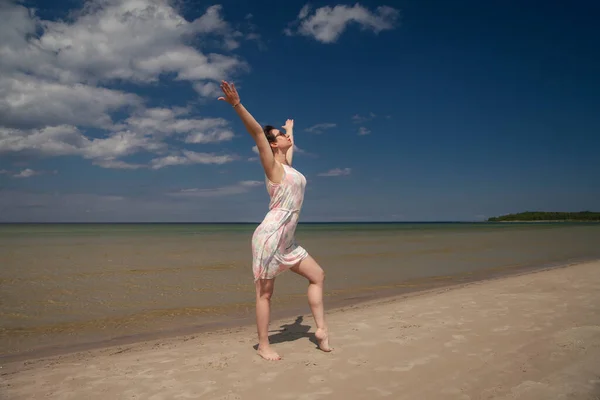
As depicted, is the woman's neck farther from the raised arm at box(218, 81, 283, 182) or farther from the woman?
the raised arm at box(218, 81, 283, 182)

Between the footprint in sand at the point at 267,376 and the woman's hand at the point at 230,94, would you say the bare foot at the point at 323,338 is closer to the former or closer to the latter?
the footprint in sand at the point at 267,376

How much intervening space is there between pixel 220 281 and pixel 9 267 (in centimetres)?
740

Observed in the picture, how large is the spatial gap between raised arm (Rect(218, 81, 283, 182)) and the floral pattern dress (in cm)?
11

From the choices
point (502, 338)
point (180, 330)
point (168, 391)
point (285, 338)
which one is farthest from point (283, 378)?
point (180, 330)

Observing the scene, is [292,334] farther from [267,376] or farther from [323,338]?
[267,376]

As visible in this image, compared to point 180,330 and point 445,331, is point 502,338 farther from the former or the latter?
point 180,330

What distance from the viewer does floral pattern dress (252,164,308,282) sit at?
13.5 ft

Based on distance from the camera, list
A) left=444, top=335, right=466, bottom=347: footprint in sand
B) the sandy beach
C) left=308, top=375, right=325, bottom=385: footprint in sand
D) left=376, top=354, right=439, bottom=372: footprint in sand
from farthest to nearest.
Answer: left=444, top=335, right=466, bottom=347: footprint in sand, left=376, top=354, right=439, bottom=372: footprint in sand, left=308, top=375, right=325, bottom=385: footprint in sand, the sandy beach

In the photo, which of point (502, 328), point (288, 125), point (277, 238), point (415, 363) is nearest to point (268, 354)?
point (277, 238)

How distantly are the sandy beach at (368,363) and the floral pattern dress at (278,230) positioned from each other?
0.96 meters

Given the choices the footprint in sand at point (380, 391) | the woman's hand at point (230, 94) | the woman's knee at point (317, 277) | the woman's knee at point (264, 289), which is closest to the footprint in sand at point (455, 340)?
the footprint in sand at point (380, 391)

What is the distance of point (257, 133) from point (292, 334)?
2861 millimetres

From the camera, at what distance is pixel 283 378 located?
3.68 metres

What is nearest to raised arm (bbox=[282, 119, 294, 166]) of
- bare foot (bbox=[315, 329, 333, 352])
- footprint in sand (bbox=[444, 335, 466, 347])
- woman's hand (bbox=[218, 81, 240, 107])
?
woman's hand (bbox=[218, 81, 240, 107])
